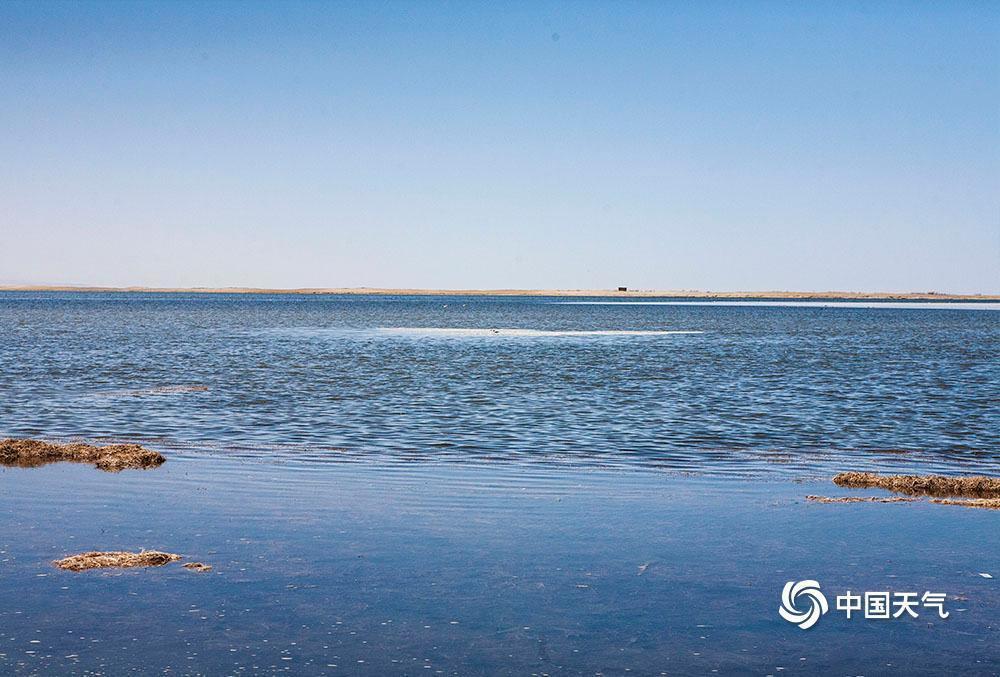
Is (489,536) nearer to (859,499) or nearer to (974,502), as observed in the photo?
(859,499)

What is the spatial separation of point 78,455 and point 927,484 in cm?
1683

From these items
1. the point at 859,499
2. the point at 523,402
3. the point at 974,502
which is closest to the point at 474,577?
the point at 859,499

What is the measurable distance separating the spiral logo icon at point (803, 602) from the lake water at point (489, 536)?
14 centimetres

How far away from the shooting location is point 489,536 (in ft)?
48.2

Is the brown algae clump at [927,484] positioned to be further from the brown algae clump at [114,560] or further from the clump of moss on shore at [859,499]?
the brown algae clump at [114,560]

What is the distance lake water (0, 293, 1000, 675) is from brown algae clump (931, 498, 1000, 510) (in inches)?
20.4

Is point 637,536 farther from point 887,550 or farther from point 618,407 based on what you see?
point 618,407

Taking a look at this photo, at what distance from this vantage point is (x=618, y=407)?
3391 cm

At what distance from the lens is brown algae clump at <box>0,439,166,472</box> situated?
20500 mm

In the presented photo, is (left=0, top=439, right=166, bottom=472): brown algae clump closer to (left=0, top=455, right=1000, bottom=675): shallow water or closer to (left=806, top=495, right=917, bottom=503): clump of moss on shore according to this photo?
(left=0, top=455, right=1000, bottom=675): shallow water

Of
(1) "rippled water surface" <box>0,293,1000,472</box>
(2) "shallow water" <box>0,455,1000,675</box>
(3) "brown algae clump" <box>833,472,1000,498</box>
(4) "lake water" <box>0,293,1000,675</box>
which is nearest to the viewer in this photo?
(2) "shallow water" <box>0,455,1000,675</box>

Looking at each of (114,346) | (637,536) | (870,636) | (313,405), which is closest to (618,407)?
(313,405)

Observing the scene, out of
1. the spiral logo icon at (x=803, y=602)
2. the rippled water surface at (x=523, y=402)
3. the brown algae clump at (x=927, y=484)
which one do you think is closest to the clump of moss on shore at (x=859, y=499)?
the brown algae clump at (x=927, y=484)

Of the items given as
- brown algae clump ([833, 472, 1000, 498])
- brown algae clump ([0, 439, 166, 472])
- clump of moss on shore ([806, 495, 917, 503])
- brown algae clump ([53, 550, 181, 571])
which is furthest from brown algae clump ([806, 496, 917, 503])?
brown algae clump ([0, 439, 166, 472])
